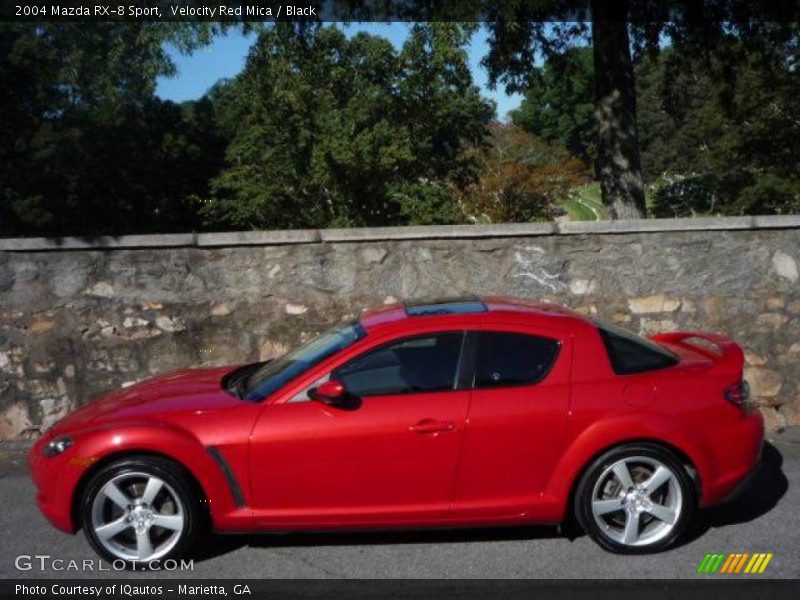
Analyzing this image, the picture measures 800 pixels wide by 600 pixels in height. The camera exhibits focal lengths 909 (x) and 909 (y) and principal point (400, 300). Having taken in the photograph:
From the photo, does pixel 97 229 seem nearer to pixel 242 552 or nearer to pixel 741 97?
pixel 741 97

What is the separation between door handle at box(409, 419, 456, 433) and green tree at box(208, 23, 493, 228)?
50.8 feet

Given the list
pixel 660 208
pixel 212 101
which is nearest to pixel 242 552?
pixel 660 208

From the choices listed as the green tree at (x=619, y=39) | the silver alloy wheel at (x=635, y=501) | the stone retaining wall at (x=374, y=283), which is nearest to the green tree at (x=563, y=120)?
the green tree at (x=619, y=39)

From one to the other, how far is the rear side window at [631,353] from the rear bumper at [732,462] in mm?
502

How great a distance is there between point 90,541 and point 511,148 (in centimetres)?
2116

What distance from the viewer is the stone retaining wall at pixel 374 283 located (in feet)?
25.6

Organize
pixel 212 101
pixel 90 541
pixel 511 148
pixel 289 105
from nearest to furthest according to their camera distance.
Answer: pixel 90 541 → pixel 289 105 → pixel 511 148 → pixel 212 101

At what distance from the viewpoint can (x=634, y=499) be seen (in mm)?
4906

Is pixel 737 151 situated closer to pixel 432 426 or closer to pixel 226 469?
pixel 432 426

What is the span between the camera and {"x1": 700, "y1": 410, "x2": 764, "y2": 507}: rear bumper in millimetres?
4961

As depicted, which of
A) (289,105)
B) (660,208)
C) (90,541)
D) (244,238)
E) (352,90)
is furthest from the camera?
(660,208)

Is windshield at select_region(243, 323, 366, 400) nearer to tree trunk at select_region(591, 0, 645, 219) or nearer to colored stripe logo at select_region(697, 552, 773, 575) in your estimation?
colored stripe logo at select_region(697, 552, 773, 575)

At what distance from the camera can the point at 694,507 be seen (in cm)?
497

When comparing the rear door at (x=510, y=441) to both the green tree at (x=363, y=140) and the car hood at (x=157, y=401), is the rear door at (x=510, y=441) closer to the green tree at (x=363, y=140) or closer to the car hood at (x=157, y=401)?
the car hood at (x=157, y=401)
